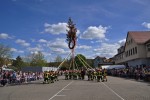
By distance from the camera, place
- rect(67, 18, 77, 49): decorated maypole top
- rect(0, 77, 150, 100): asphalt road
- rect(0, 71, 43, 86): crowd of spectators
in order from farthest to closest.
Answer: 1. rect(67, 18, 77, 49): decorated maypole top
2. rect(0, 71, 43, 86): crowd of spectators
3. rect(0, 77, 150, 100): asphalt road

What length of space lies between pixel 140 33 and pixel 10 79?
1501 inches

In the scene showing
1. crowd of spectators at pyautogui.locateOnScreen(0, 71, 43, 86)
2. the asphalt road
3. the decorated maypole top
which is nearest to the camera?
the asphalt road

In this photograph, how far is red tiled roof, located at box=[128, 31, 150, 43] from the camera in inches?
2445

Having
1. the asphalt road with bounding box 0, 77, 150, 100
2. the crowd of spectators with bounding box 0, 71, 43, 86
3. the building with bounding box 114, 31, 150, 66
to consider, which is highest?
the building with bounding box 114, 31, 150, 66

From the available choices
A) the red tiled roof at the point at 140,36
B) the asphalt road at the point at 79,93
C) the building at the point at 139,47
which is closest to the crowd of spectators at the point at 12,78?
the asphalt road at the point at 79,93

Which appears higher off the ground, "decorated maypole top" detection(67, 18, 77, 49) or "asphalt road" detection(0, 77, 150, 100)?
"decorated maypole top" detection(67, 18, 77, 49)

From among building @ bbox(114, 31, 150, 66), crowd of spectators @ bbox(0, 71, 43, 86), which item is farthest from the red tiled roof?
crowd of spectators @ bbox(0, 71, 43, 86)

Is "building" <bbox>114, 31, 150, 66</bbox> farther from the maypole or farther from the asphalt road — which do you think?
the asphalt road

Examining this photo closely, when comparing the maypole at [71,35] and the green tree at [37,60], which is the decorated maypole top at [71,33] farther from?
the green tree at [37,60]

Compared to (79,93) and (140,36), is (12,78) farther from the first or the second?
(140,36)

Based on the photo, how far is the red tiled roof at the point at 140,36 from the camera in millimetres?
62094

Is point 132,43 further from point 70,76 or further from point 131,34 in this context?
point 70,76

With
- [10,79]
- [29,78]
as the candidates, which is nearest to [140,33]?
[29,78]

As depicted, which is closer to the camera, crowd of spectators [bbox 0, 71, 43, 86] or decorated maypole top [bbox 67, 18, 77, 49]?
crowd of spectators [bbox 0, 71, 43, 86]
